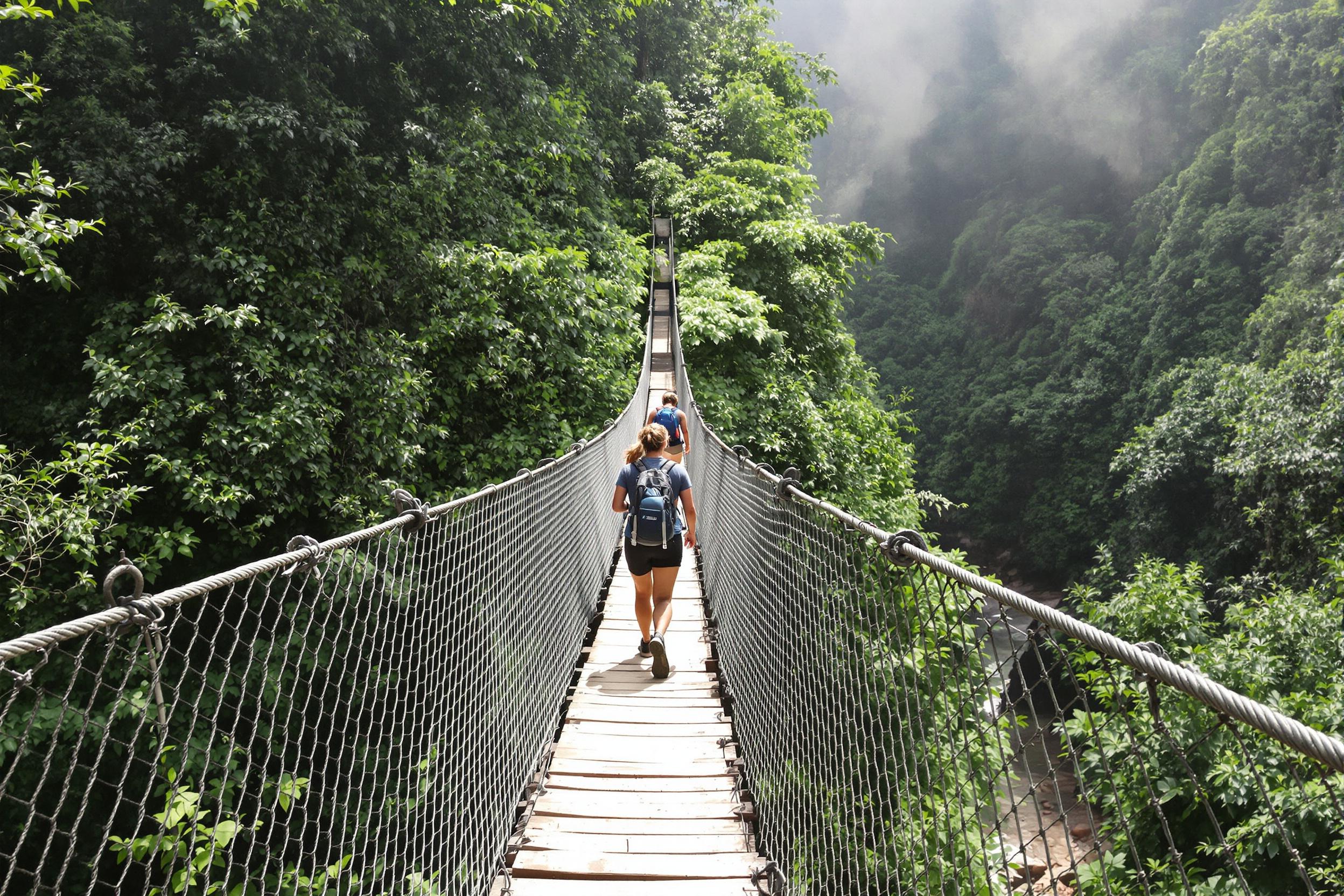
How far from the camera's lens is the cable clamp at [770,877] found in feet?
6.36

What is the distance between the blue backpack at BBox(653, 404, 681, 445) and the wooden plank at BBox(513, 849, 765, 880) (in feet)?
10.2

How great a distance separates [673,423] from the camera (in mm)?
5117

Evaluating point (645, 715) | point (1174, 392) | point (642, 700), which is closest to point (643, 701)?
point (642, 700)

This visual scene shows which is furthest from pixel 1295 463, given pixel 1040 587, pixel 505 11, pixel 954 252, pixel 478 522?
pixel 954 252

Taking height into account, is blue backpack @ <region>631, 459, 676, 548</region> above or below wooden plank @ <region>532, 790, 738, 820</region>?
above

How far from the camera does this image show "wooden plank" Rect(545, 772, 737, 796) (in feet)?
7.72

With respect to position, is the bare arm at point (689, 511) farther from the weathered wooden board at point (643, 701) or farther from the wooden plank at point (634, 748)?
the wooden plank at point (634, 748)

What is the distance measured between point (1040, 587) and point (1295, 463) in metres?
11.0

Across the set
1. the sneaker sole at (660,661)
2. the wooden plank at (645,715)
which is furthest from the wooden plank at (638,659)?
the wooden plank at (645,715)

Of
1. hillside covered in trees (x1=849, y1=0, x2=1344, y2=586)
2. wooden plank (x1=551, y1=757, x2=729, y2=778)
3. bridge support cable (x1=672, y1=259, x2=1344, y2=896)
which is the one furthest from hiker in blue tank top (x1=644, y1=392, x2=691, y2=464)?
hillside covered in trees (x1=849, y1=0, x2=1344, y2=586)

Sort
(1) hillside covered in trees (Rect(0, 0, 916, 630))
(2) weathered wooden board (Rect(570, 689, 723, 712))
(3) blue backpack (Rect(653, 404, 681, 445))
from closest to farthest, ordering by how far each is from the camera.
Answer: (2) weathered wooden board (Rect(570, 689, 723, 712))
(1) hillside covered in trees (Rect(0, 0, 916, 630))
(3) blue backpack (Rect(653, 404, 681, 445))

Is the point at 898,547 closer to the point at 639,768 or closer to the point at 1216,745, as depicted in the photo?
the point at 639,768

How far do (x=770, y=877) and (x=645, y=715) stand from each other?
927 mm

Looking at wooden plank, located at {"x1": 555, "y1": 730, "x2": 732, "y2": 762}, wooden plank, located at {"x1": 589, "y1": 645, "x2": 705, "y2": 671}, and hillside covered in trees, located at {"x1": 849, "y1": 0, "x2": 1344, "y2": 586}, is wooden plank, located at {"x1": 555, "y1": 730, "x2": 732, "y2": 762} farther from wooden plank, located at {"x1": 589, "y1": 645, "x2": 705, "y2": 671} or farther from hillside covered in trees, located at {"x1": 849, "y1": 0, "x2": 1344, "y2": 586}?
hillside covered in trees, located at {"x1": 849, "y1": 0, "x2": 1344, "y2": 586}
